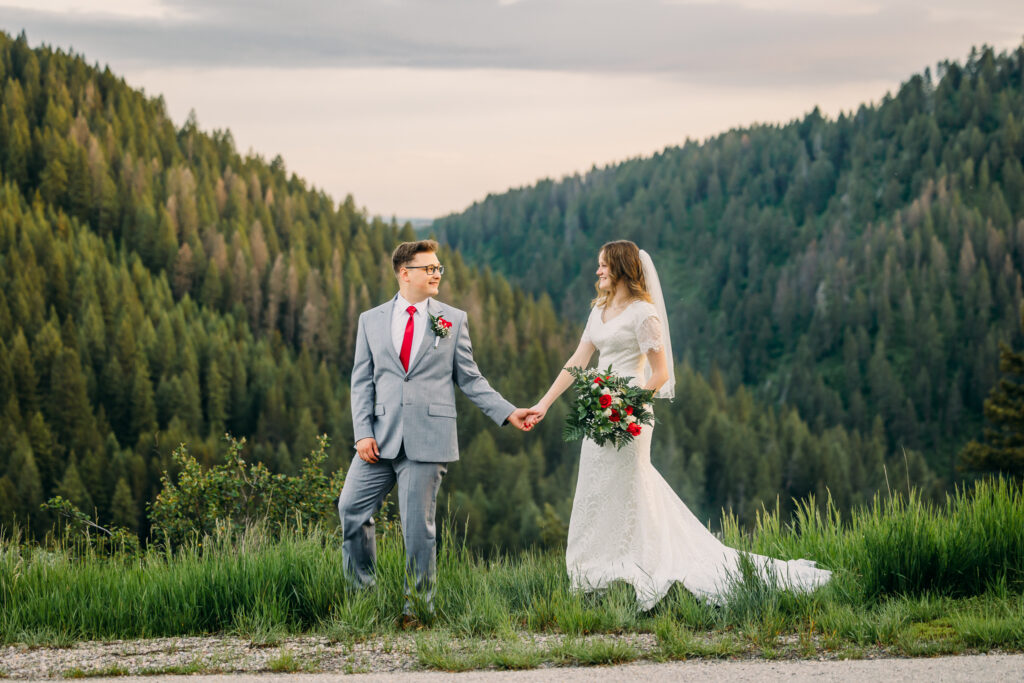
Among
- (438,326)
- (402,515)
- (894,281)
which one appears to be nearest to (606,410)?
(438,326)

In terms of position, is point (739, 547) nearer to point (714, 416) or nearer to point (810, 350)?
point (714, 416)

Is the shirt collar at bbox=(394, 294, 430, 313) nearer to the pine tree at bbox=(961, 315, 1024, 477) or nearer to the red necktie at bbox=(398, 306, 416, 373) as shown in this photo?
the red necktie at bbox=(398, 306, 416, 373)

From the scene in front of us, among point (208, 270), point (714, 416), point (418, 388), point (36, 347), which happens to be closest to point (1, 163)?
point (208, 270)

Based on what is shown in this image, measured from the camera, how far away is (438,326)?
19.7 ft

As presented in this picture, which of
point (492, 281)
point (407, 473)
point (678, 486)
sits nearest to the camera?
point (407, 473)

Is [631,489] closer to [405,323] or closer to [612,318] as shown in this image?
[612,318]

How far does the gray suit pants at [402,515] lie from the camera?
586 cm

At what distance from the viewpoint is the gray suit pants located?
586 cm

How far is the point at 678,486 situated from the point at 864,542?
9024 centimetres

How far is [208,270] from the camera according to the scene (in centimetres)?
11144

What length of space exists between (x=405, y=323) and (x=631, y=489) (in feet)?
5.89

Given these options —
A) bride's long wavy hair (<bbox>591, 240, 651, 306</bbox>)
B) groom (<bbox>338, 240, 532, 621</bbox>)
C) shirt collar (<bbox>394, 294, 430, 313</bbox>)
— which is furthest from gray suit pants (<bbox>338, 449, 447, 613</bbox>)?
bride's long wavy hair (<bbox>591, 240, 651, 306</bbox>)

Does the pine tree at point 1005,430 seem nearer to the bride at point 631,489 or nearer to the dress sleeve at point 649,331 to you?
the bride at point 631,489

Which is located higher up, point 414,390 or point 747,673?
point 414,390
